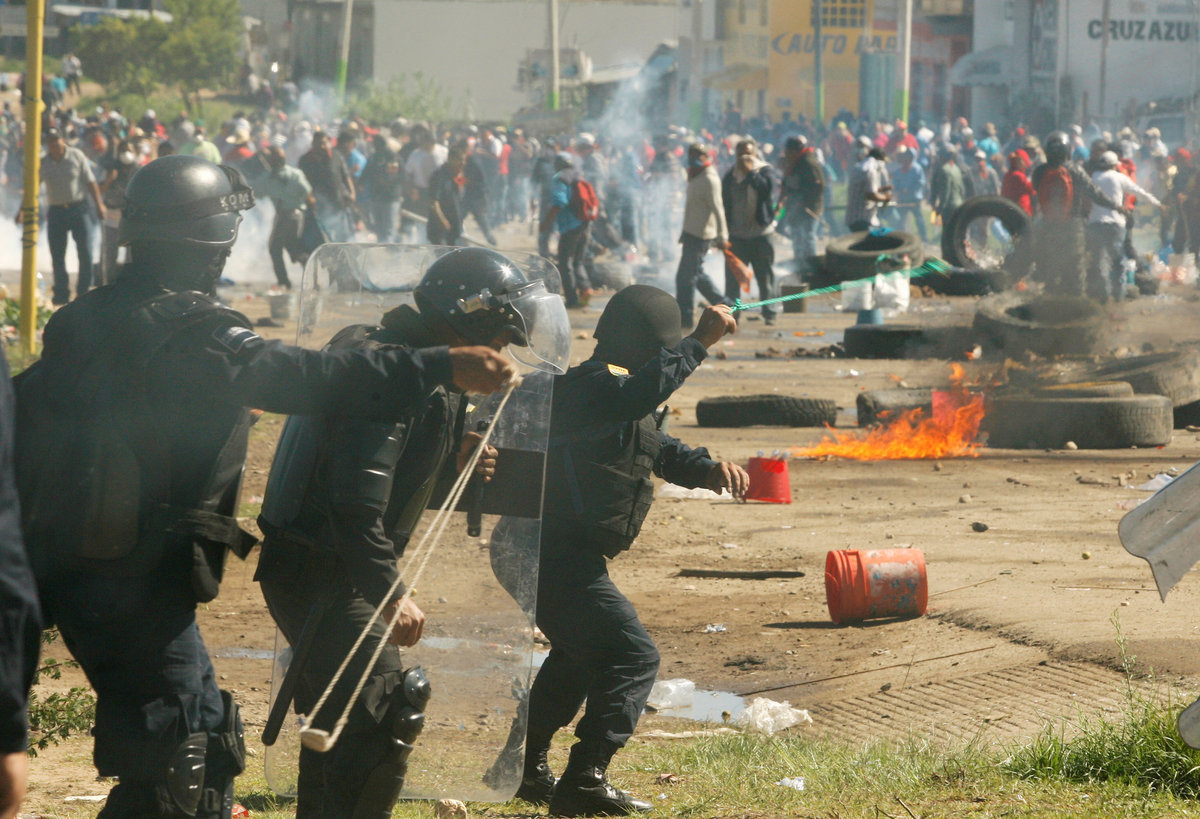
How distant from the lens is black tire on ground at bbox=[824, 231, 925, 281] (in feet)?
55.5

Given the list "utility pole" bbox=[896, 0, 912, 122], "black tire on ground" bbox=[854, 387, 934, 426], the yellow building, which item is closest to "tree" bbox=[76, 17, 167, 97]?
the yellow building

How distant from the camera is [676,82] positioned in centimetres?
5209

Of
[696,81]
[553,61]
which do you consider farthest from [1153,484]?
[696,81]

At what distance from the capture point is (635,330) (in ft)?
15.6

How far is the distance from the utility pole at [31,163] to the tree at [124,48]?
50267 mm

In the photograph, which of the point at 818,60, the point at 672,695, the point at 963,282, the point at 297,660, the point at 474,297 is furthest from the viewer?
the point at 818,60

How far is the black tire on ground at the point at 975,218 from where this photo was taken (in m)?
18.3

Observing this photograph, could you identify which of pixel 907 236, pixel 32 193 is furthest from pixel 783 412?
pixel 907 236

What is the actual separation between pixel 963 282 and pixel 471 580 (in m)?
14.6

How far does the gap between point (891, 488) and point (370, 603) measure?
6.11m

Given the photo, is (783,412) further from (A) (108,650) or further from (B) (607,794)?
A: (A) (108,650)

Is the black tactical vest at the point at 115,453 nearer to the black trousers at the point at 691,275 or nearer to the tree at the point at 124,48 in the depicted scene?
the black trousers at the point at 691,275

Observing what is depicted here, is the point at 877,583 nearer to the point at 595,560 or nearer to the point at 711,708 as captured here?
the point at 711,708

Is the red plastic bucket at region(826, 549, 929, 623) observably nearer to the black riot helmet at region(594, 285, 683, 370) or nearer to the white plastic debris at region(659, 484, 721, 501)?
the black riot helmet at region(594, 285, 683, 370)
